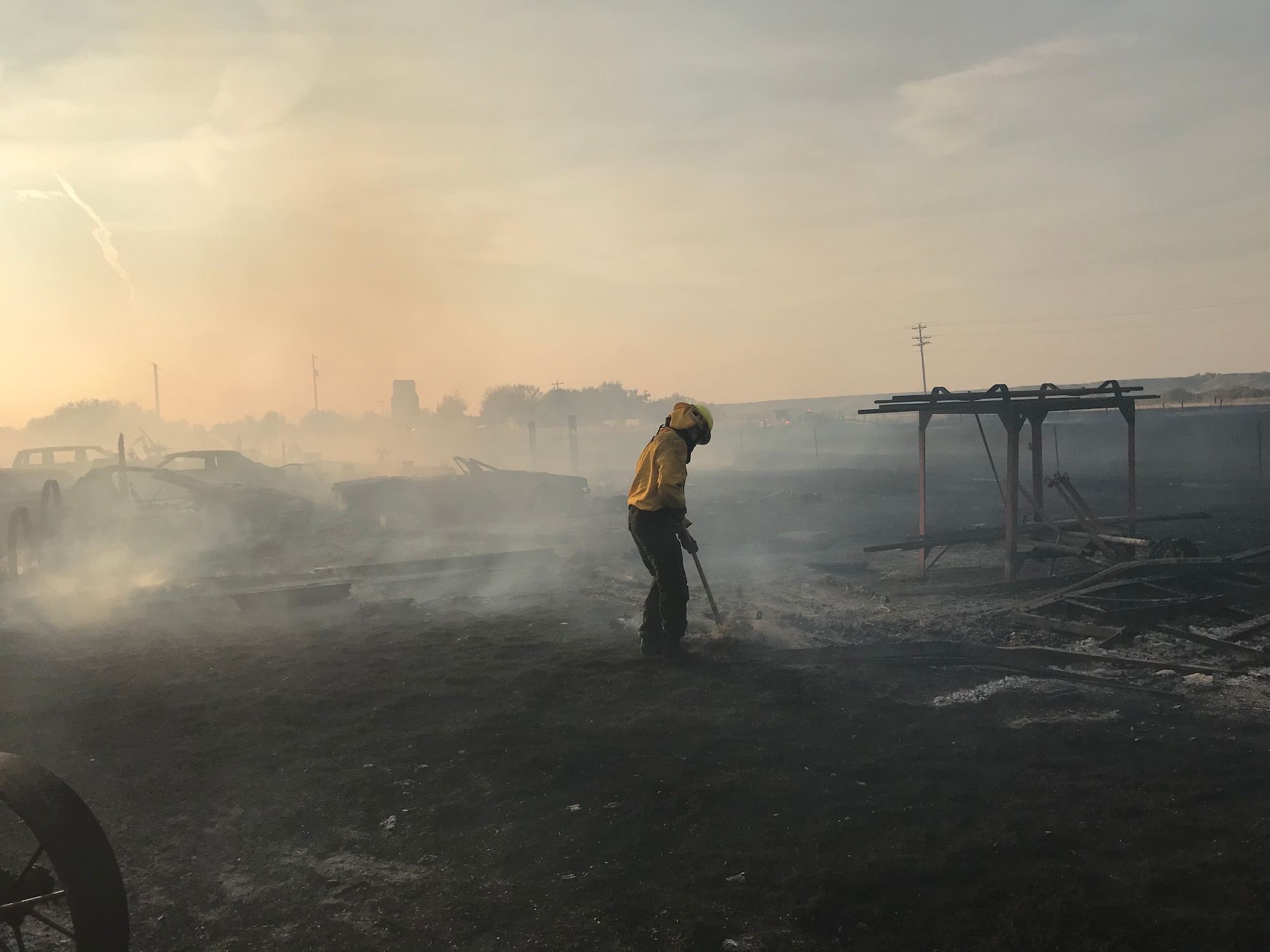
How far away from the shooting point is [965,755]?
4359 mm

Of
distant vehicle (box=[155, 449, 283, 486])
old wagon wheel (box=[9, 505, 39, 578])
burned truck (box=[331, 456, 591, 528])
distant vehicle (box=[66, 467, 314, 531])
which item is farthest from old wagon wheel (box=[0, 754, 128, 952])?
distant vehicle (box=[155, 449, 283, 486])

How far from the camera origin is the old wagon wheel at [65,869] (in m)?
2.35

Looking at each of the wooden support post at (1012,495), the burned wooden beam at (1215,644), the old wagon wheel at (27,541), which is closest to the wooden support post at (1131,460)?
the wooden support post at (1012,495)

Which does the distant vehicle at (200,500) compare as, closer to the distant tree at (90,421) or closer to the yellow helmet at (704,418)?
the yellow helmet at (704,418)

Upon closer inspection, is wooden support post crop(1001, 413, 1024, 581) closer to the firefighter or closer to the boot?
the firefighter

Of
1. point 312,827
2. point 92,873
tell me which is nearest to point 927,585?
point 312,827

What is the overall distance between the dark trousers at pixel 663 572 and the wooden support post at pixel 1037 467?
493 centimetres

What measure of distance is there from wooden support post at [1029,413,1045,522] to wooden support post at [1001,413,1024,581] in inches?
15.5

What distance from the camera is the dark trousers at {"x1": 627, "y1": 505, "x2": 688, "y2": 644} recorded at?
6.47m

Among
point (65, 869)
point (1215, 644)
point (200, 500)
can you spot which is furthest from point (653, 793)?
point (200, 500)

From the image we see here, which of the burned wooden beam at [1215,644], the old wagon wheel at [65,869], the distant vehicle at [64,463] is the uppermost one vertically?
the distant vehicle at [64,463]

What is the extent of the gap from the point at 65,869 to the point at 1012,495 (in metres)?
8.76

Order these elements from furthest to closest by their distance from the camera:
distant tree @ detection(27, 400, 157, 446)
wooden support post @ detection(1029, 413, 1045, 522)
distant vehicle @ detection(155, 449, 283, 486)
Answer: distant tree @ detection(27, 400, 157, 446) < distant vehicle @ detection(155, 449, 283, 486) < wooden support post @ detection(1029, 413, 1045, 522)

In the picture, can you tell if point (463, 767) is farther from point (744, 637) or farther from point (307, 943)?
point (744, 637)
